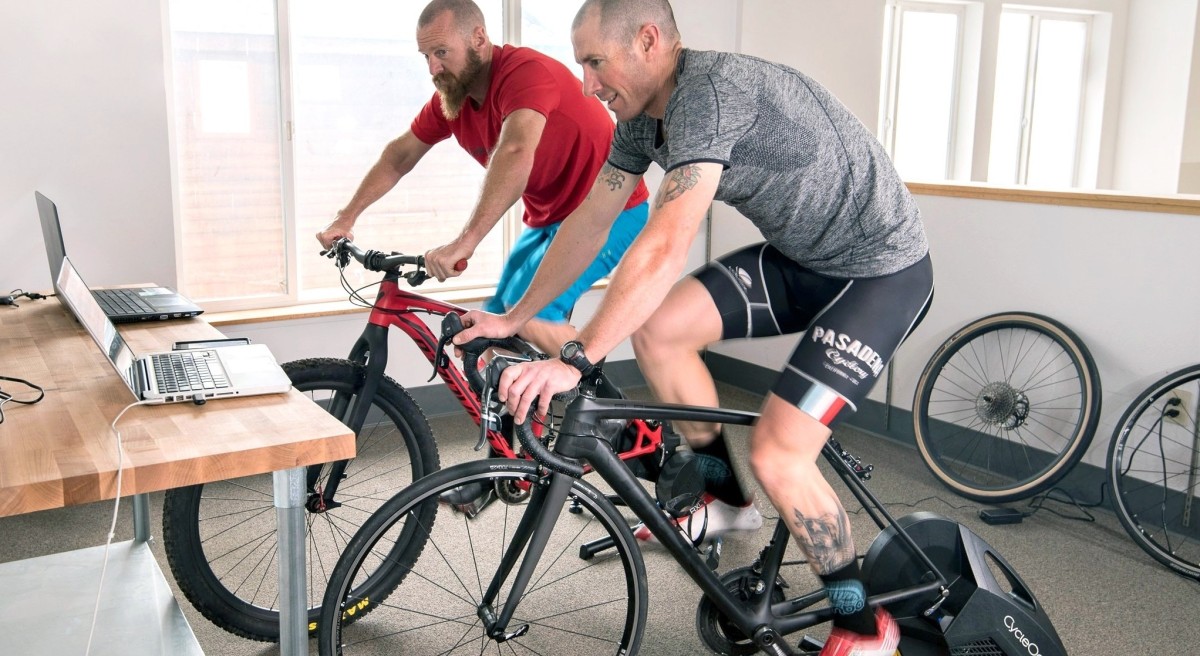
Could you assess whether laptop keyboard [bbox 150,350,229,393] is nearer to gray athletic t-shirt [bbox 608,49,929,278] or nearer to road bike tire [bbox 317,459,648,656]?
road bike tire [bbox 317,459,648,656]

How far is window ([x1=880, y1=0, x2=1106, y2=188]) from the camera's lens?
6.41 meters

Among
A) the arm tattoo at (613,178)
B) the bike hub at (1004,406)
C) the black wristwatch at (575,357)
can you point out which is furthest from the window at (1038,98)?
the black wristwatch at (575,357)

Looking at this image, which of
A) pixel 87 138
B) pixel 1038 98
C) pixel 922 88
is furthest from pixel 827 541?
pixel 1038 98

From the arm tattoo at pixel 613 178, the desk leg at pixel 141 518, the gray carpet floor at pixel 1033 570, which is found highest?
the arm tattoo at pixel 613 178

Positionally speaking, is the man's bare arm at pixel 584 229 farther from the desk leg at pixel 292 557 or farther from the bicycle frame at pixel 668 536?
the desk leg at pixel 292 557

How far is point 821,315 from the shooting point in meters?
2.09

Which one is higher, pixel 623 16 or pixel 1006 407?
pixel 623 16

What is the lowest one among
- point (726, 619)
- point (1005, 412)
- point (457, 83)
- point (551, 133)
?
point (726, 619)

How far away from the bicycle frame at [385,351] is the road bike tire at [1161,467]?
6.39ft

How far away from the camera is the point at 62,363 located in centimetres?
186

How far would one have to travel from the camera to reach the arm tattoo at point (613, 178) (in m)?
2.25

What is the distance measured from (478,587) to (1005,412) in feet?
6.55

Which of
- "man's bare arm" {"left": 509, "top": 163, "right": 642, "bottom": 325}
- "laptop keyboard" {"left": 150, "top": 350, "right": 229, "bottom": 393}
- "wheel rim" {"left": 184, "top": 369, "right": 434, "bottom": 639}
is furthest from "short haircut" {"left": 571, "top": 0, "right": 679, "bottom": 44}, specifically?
"wheel rim" {"left": 184, "top": 369, "right": 434, "bottom": 639}

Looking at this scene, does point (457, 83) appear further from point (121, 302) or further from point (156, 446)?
point (156, 446)
